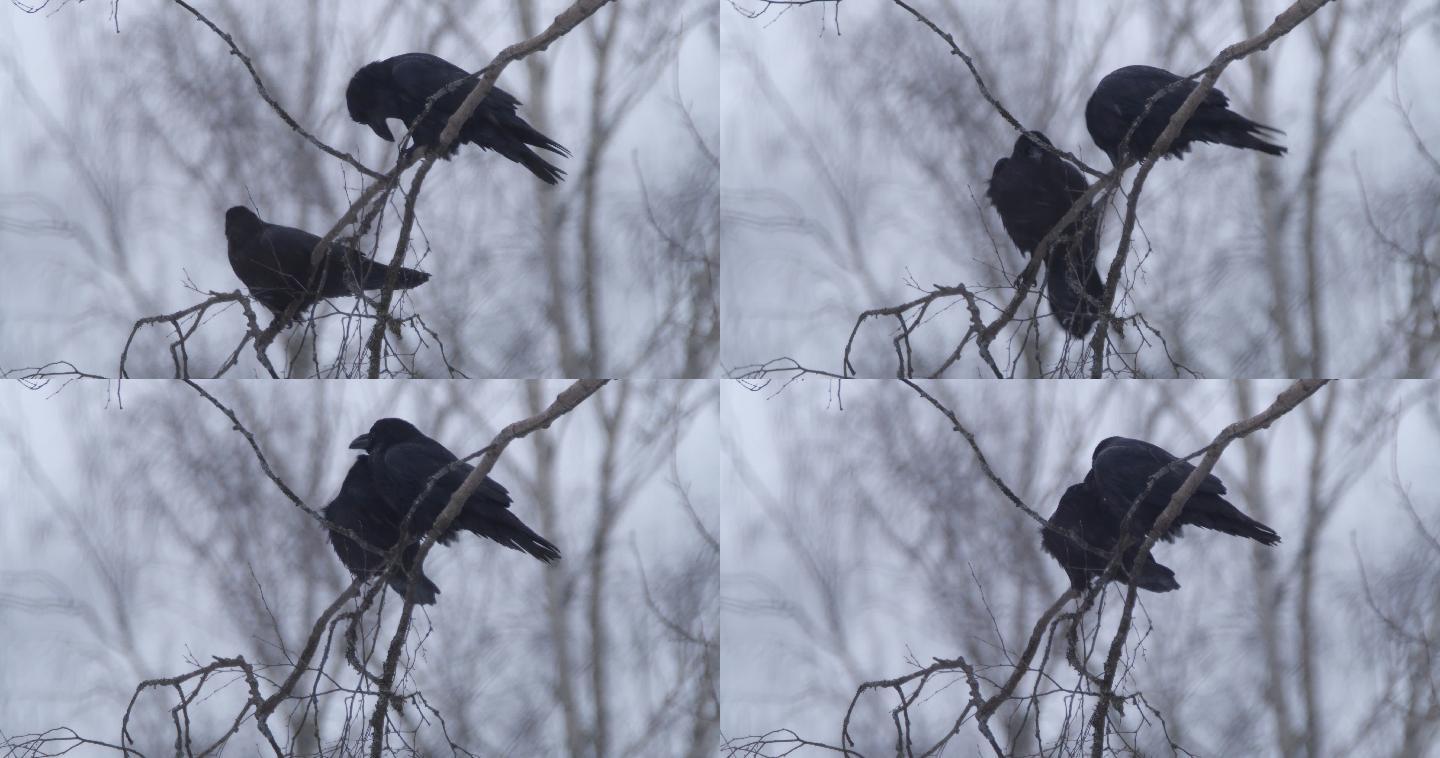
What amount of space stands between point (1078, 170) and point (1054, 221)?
0.09 m

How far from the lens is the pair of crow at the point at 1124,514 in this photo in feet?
7.79

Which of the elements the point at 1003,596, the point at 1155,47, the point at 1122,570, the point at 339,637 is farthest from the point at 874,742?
the point at 1155,47

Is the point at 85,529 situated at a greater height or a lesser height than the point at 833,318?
lesser

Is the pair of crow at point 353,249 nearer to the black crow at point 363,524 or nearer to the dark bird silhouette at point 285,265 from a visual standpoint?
the dark bird silhouette at point 285,265

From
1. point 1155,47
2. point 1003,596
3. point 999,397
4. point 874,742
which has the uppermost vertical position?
point 1155,47

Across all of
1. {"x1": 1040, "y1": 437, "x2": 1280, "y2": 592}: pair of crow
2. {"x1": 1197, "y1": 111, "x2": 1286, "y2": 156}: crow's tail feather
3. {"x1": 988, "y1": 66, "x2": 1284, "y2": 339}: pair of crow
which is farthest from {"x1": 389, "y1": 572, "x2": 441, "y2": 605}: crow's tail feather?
{"x1": 1197, "y1": 111, "x2": 1286, "y2": 156}: crow's tail feather

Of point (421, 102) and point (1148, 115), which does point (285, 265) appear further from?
point (1148, 115)

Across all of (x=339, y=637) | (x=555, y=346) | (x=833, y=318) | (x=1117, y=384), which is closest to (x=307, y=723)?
(x=339, y=637)

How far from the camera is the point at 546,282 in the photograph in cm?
246

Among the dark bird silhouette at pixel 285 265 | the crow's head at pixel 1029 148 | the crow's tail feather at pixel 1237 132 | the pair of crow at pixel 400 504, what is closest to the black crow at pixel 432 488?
Result: the pair of crow at pixel 400 504

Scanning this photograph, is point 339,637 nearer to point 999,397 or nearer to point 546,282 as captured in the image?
point 546,282

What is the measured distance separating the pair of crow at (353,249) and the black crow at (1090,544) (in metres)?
1.09

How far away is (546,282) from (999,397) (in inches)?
29.9

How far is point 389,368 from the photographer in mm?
2439
